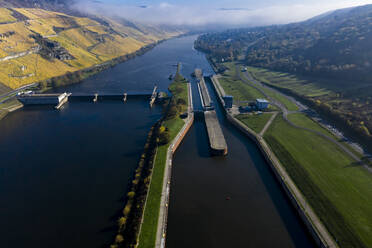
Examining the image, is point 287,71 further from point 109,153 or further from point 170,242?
point 170,242

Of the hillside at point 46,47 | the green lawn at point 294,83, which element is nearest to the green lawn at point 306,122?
the green lawn at point 294,83

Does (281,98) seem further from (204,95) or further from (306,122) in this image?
(204,95)

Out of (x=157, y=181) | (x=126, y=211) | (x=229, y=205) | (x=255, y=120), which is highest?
(x=255, y=120)

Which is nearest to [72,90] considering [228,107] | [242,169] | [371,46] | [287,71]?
[228,107]

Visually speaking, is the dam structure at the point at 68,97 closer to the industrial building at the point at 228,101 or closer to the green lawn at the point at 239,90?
the industrial building at the point at 228,101

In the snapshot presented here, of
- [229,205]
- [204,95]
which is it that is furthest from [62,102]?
[229,205]

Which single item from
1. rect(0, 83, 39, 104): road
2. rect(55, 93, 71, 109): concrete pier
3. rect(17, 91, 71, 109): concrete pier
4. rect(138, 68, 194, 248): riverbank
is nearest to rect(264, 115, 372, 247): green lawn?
rect(138, 68, 194, 248): riverbank
